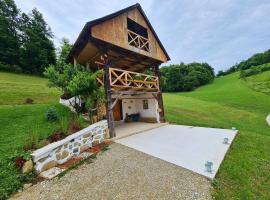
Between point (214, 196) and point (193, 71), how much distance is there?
50.1 m

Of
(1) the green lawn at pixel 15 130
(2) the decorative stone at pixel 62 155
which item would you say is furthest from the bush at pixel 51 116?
(2) the decorative stone at pixel 62 155

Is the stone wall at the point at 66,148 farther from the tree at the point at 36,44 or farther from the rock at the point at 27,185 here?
the tree at the point at 36,44

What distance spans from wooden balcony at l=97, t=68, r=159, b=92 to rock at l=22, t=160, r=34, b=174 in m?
4.59

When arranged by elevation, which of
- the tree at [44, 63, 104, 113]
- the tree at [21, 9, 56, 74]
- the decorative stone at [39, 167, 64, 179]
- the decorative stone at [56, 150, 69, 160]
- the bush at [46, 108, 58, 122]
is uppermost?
the tree at [21, 9, 56, 74]

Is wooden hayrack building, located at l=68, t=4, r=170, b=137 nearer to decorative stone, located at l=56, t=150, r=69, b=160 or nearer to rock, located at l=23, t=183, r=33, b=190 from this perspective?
decorative stone, located at l=56, t=150, r=69, b=160

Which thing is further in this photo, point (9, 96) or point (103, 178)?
point (9, 96)

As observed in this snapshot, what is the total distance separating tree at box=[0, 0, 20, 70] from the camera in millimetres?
22234

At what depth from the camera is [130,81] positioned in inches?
333

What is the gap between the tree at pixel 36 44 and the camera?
2369cm

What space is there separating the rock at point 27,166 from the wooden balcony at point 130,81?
459 cm

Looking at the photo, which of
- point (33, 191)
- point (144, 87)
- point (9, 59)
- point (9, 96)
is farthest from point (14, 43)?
point (33, 191)

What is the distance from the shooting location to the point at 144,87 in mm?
9477

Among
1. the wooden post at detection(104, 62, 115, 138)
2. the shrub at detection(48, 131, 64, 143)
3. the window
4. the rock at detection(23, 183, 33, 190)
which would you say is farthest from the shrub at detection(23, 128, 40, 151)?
the window

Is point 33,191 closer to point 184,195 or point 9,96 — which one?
point 184,195
